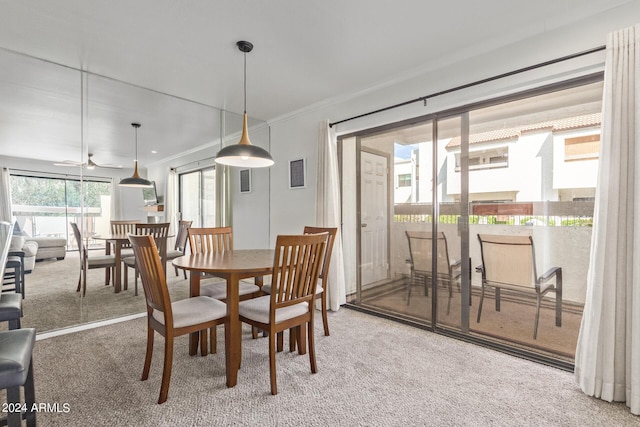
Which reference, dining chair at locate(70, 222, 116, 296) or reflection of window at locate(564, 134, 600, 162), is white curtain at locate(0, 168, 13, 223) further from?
reflection of window at locate(564, 134, 600, 162)

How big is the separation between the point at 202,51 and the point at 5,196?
2.20m

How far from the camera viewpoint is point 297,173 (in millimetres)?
4070

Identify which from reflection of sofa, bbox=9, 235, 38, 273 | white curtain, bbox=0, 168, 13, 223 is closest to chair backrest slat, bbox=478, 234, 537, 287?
reflection of sofa, bbox=9, 235, 38, 273

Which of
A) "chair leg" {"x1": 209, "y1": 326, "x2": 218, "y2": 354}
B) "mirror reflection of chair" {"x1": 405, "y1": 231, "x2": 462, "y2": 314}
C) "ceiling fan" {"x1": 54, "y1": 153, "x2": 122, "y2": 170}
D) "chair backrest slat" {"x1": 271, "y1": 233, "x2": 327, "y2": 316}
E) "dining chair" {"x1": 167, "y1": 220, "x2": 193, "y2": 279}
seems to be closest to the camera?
"chair backrest slat" {"x1": 271, "y1": 233, "x2": 327, "y2": 316}

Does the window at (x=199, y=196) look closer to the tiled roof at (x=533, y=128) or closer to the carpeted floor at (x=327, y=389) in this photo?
the carpeted floor at (x=327, y=389)

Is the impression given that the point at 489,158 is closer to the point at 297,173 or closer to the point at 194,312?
the point at 297,173

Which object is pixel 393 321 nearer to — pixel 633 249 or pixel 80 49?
pixel 633 249

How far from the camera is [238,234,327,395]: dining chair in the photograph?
→ 1.81 m

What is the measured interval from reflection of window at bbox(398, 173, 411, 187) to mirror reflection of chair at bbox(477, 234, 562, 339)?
87cm

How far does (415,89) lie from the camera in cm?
290

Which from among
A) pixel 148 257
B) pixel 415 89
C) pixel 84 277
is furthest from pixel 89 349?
pixel 415 89

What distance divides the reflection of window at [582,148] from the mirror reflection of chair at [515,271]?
742mm

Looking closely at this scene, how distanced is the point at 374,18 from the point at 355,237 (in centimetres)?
231

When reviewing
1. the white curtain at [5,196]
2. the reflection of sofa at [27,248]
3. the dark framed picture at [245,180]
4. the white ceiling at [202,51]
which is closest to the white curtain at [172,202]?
the white ceiling at [202,51]
